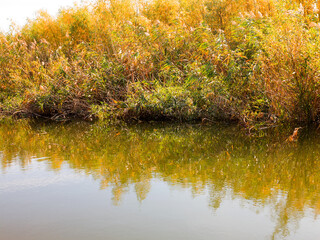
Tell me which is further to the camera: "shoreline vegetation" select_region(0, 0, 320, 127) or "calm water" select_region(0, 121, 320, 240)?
"shoreline vegetation" select_region(0, 0, 320, 127)

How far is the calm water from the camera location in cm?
355

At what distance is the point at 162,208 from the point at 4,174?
2744 mm

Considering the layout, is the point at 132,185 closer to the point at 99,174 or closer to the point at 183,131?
the point at 99,174

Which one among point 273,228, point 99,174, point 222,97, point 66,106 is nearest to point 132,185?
point 99,174

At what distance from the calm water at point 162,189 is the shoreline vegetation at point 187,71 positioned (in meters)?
1.45

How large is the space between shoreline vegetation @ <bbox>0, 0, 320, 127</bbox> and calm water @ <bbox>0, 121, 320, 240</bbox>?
1445mm

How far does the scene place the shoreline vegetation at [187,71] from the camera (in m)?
9.25

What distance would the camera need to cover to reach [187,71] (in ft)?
37.6

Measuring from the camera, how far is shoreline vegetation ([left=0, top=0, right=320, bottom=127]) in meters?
9.25

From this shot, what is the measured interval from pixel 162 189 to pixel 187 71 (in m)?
7.04

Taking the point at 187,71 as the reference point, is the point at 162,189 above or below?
below

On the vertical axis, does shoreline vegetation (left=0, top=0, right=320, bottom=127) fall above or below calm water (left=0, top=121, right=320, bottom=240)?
above

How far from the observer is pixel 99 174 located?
5.61m

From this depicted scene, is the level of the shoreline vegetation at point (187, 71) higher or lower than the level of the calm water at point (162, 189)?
higher
